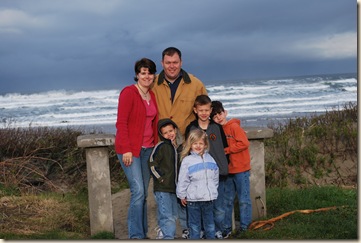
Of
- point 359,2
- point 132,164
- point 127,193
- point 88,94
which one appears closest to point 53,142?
point 127,193

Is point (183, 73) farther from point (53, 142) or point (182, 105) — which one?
point (53, 142)

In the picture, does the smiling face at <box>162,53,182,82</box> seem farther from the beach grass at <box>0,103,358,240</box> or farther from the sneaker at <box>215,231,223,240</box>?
the beach grass at <box>0,103,358,240</box>

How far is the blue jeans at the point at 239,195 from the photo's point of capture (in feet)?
15.3

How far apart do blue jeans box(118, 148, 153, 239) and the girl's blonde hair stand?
36 centimetres

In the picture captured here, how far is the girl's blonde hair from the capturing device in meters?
4.20

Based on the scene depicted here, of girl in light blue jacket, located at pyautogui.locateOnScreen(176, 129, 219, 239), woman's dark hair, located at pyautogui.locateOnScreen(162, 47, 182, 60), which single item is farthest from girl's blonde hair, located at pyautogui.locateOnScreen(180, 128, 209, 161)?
woman's dark hair, located at pyautogui.locateOnScreen(162, 47, 182, 60)

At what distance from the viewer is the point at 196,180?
4.18 m

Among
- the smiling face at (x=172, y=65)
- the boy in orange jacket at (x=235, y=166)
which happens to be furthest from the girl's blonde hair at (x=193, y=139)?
the smiling face at (x=172, y=65)

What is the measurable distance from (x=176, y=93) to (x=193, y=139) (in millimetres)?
573

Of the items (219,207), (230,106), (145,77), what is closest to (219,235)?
(219,207)

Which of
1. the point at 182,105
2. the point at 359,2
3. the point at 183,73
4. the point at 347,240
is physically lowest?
the point at 347,240

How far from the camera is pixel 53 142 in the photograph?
8641mm

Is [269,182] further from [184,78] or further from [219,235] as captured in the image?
[184,78]

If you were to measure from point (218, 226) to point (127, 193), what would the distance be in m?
2.15
